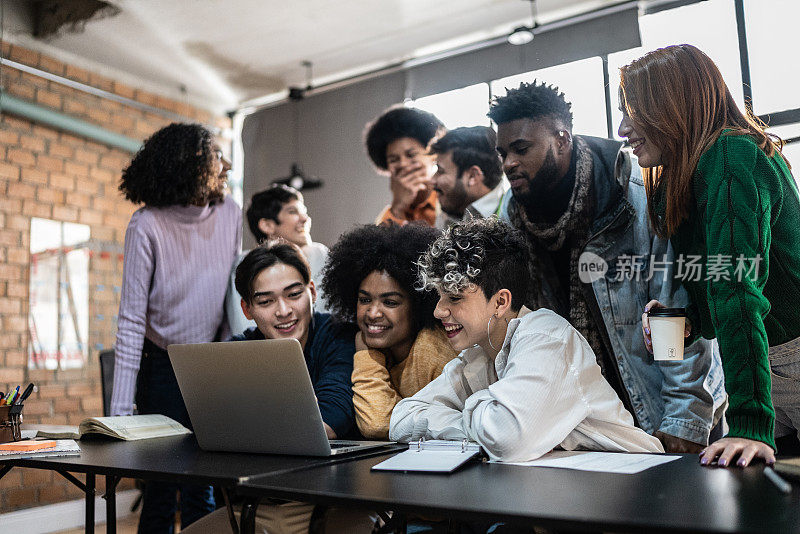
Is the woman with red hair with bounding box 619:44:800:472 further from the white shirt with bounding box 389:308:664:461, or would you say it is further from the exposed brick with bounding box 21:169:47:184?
the exposed brick with bounding box 21:169:47:184

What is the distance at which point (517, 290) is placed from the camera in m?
1.72

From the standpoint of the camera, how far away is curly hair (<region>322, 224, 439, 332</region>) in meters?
2.04

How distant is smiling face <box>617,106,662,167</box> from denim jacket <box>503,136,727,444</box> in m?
0.22

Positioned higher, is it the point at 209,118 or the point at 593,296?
the point at 209,118

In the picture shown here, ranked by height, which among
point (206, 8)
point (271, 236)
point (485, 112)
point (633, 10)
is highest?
point (206, 8)

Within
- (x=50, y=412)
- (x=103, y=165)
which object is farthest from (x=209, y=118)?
(x=50, y=412)

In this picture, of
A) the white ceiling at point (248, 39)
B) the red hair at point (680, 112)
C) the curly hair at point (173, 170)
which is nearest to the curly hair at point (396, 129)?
the white ceiling at point (248, 39)

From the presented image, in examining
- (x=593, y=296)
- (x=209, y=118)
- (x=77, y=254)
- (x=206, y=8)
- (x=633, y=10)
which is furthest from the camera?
(x=209, y=118)

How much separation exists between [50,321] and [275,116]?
5.48ft

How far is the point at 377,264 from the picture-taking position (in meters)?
2.09

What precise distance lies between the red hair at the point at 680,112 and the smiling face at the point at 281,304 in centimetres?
106

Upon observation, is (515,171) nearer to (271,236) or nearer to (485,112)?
(485,112)

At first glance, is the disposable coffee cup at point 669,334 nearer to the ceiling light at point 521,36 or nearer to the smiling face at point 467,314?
the smiling face at point 467,314

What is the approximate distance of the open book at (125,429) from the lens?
192cm
